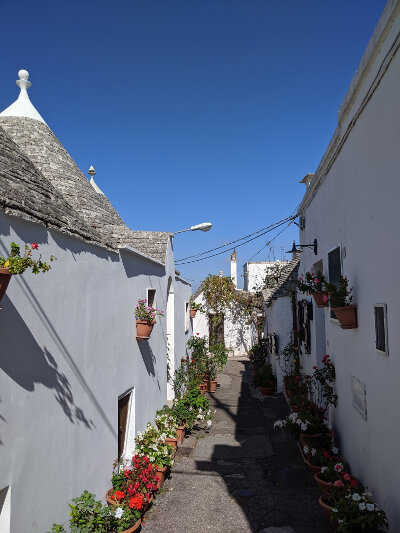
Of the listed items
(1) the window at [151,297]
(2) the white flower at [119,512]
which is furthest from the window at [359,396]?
→ (1) the window at [151,297]

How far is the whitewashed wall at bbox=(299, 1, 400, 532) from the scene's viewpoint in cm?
387

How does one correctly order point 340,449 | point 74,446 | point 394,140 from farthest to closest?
point 340,449
point 74,446
point 394,140

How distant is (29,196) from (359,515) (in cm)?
474

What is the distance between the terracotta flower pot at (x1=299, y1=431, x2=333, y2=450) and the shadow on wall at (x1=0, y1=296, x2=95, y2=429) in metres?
4.52

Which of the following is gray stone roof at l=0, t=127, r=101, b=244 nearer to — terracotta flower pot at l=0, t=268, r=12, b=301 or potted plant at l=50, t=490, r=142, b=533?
terracotta flower pot at l=0, t=268, r=12, b=301

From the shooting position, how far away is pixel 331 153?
6.68 m

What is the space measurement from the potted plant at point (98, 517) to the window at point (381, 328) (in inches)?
137

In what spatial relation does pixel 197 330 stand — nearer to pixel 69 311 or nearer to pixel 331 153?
pixel 331 153

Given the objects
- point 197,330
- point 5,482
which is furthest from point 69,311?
point 197,330

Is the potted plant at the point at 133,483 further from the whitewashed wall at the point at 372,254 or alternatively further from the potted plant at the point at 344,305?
the potted plant at the point at 344,305

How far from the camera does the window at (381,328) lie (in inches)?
162

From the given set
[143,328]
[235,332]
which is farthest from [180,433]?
[235,332]

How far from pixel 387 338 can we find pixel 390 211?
126 cm

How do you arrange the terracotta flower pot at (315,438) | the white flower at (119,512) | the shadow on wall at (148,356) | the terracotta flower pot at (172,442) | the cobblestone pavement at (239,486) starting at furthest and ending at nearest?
the terracotta flower pot at (172,442), the shadow on wall at (148,356), the terracotta flower pot at (315,438), the cobblestone pavement at (239,486), the white flower at (119,512)
